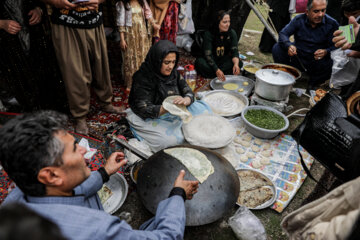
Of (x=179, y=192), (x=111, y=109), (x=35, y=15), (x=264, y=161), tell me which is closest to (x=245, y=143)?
(x=264, y=161)

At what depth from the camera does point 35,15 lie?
289 cm

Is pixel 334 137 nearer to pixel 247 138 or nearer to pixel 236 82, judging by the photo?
pixel 247 138

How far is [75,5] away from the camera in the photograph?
107 inches

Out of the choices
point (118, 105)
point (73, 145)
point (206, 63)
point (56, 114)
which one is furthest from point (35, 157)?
point (206, 63)

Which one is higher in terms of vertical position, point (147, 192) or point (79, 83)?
point (79, 83)

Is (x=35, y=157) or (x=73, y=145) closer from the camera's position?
(x=35, y=157)

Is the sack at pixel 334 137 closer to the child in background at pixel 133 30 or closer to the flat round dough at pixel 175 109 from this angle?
the flat round dough at pixel 175 109

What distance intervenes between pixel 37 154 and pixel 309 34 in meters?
5.30

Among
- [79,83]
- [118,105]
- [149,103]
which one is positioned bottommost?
[118,105]

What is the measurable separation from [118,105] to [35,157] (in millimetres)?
3141

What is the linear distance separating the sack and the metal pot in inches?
57.8

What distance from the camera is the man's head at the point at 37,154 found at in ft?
3.64

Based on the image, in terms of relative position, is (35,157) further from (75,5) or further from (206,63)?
(206,63)

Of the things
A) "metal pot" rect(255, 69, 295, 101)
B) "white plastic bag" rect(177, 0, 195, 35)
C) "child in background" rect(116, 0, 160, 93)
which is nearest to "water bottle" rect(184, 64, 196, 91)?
"child in background" rect(116, 0, 160, 93)
